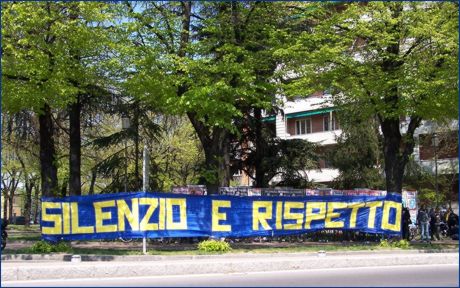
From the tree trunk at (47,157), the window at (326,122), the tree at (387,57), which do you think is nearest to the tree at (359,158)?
the tree at (387,57)

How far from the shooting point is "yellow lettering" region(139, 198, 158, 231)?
18031 millimetres

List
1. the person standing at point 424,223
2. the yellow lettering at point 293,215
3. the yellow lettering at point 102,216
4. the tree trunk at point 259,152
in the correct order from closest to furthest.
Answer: the yellow lettering at point 102,216 → the yellow lettering at point 293,215 → the person standing at point 424,223 → the tree trunk at point 259,152

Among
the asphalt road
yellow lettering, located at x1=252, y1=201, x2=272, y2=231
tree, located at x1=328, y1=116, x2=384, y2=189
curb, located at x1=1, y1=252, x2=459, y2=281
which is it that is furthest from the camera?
tree, located at x1=328, y1=116, x2=384, y2=189

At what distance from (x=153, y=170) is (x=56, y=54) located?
1502cm

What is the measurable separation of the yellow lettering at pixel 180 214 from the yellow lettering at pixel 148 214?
467mm

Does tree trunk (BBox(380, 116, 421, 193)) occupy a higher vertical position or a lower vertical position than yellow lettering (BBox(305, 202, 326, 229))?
higher

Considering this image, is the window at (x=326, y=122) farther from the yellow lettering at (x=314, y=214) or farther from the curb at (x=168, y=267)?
the curb at (x=168, y=267)

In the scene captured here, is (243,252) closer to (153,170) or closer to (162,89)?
(162,89)

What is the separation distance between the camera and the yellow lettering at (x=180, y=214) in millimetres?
18516

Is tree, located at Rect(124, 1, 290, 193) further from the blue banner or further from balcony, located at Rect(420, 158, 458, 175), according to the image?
balcony, located at Rect(420, 158, 458, 175)

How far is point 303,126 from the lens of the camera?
58.3 metres

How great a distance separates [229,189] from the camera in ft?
74.4

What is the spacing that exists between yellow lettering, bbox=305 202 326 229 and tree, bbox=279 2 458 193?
4.16m

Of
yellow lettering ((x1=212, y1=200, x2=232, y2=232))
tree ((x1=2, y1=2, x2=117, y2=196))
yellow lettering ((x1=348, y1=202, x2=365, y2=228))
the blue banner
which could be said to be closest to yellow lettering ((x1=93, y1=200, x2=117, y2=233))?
the blue banner
